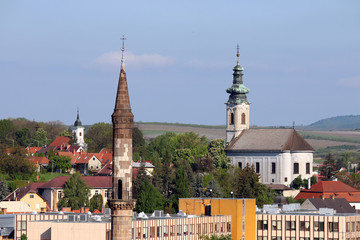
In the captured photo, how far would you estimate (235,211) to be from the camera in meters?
128

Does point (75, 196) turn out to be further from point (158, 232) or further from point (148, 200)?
point (158, 232)

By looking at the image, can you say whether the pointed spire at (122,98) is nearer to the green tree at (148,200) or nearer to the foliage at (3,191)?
the green tree at (148,200)

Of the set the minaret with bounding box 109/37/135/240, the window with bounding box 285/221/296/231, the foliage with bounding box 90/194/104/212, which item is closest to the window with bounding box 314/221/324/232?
the window with bounding box 285/221/296/231

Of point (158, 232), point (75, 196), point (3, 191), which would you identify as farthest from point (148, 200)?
point (158, 232)

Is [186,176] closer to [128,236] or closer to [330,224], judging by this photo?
[330,224]

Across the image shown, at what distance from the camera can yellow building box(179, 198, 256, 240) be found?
128m

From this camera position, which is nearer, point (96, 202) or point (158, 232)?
point (158, 232)

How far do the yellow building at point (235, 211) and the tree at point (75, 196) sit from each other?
58.7 meters

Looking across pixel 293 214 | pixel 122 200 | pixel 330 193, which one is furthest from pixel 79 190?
pixel 122 200

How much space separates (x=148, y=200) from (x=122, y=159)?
106434mm

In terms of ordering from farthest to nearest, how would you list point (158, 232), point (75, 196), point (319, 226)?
point (75, 196) → point (319, 226) → point (158, 232)

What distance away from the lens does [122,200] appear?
68188mm

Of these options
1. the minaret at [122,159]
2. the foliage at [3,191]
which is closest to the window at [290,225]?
the minaret at [122,159]

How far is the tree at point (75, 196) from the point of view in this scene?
624 ft
